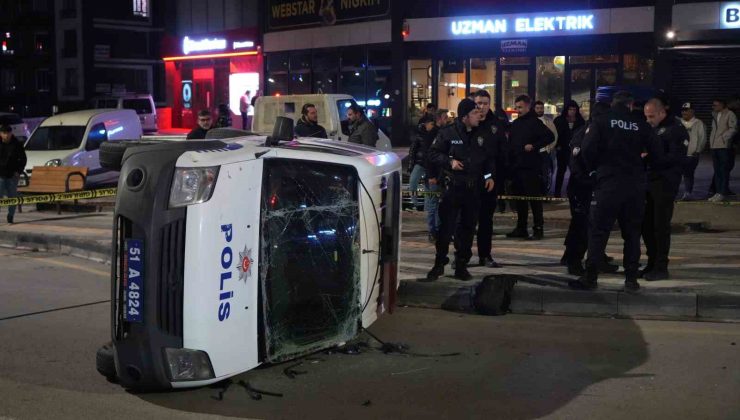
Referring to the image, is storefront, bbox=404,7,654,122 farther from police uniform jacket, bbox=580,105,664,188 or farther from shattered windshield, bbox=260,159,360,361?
shattered windshield, bbox=260,159,360,361

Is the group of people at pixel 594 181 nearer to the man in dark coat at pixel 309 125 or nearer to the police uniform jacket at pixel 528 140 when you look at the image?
the police uniform jacket at pixel 528 140

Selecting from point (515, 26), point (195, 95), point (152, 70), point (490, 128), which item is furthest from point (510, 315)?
point (152, 70)

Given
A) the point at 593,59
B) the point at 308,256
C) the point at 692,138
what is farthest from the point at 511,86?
the point at 308,256

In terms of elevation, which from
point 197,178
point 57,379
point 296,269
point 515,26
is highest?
point 515,26

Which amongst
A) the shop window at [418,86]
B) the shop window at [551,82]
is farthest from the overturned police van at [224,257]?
the shop window at [418,86]

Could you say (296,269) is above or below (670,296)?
above

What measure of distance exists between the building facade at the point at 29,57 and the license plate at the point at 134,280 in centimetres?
5197

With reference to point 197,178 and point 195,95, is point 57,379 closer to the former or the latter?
point 197,178

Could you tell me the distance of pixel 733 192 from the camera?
15930mm

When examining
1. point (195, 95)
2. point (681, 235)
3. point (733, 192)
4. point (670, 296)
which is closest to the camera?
point (670, 296)

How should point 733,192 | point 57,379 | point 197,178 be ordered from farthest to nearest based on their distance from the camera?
1. point 733,192
2. point 57,379
3. point 197,178

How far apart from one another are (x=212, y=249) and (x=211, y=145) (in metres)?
0.77

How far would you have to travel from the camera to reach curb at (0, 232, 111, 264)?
11.9 m

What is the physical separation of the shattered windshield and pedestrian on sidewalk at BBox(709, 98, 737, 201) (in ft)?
33.3
